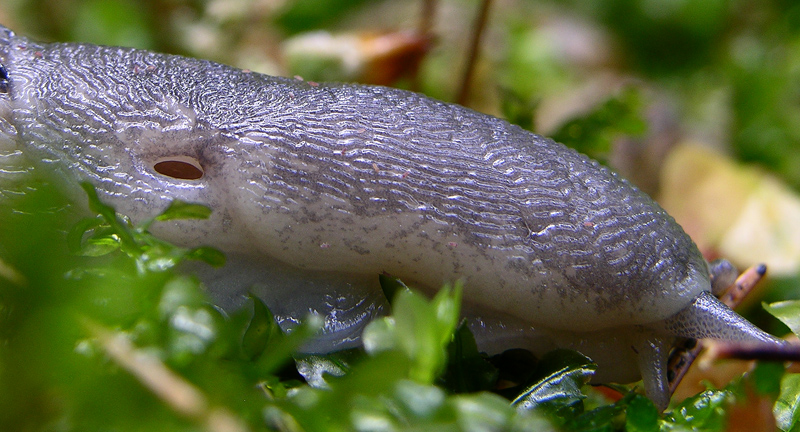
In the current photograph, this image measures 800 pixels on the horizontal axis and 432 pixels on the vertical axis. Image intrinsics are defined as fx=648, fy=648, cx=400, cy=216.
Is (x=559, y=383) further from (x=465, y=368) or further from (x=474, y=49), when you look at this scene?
(x=474, y=49)

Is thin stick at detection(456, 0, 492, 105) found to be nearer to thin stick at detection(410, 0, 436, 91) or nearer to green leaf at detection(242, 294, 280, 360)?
thin stick at detection(410, 0, 436, 91)

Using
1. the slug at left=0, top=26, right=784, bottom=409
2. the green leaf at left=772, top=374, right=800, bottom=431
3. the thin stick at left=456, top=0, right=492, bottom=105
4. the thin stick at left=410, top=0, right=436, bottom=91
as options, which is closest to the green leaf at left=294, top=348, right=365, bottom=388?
the slug at left=0, top=26, right=784, bottom=409

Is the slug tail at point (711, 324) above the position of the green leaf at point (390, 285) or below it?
above

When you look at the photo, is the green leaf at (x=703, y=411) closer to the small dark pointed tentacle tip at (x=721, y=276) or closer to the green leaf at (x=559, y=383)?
the green leaf at (x=559, y=383)

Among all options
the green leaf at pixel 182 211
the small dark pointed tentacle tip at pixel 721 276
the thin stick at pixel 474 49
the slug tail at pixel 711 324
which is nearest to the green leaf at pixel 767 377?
the slug tail at pixel 711 324

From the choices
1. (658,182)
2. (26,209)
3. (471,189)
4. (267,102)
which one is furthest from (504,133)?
(658,182)

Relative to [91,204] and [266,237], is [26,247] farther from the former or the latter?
[266,237]
